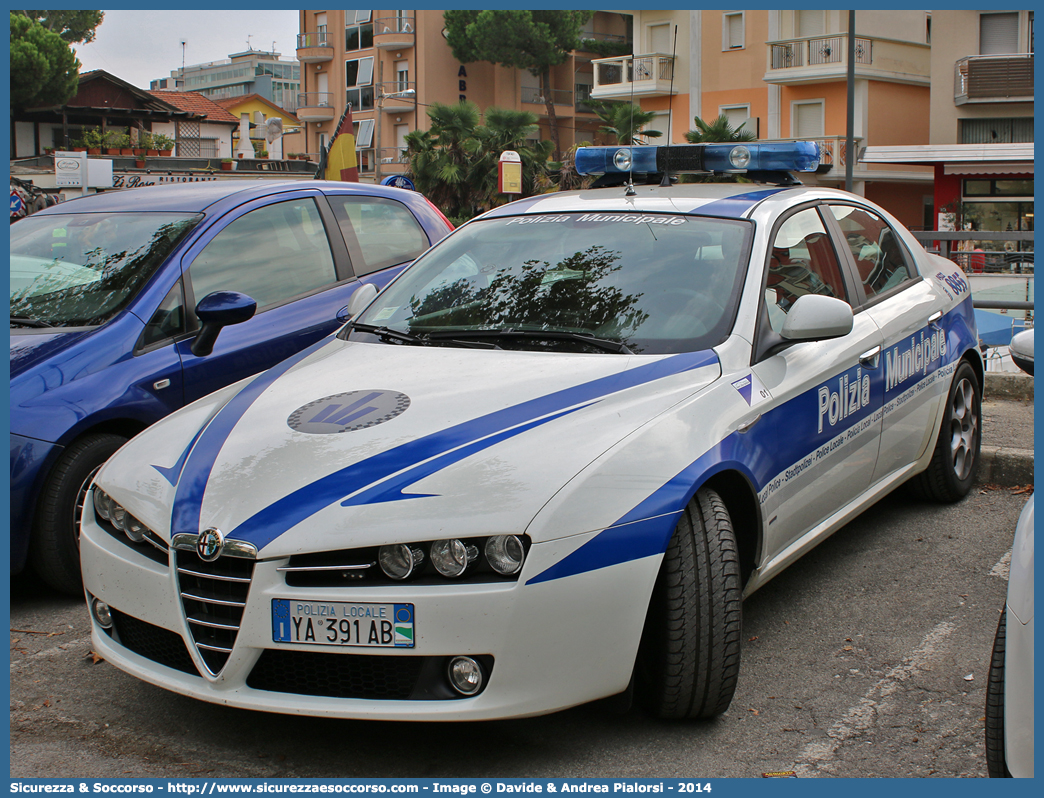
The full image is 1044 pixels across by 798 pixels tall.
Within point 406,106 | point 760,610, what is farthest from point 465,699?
point 406,106

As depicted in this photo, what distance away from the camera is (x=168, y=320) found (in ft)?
15.2

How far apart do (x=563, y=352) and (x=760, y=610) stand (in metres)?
1.29

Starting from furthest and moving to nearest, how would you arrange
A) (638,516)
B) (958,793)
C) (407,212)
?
(407,212)
(638,516)
(958,793)

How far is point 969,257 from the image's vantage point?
30.4 ft

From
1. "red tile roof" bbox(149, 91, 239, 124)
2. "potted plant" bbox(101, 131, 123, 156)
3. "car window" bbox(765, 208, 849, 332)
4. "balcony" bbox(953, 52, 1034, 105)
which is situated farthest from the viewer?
"red tile roof" bbox(149, 91, 239, 124)

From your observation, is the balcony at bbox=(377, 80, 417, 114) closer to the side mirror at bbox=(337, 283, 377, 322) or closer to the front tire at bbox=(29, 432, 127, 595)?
the side mirror at bbox=(337, 283, 377, 322)

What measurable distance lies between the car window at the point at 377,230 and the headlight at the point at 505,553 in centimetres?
320

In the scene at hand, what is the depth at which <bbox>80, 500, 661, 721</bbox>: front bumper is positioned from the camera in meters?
2.60

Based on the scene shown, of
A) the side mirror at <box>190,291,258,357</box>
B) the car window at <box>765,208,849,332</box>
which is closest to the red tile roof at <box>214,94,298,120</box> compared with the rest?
the side mirror at <box>190,291,258,357</box>

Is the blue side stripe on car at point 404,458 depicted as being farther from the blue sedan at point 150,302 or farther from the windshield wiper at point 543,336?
the blue sedan at point 150,302

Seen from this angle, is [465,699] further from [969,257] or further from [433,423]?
[969,257]

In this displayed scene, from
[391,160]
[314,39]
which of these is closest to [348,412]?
[391,160]

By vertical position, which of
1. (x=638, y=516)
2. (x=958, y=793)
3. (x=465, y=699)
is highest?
(x=638, y=516)

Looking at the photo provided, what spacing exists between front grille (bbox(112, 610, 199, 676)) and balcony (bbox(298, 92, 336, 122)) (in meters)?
60.6
